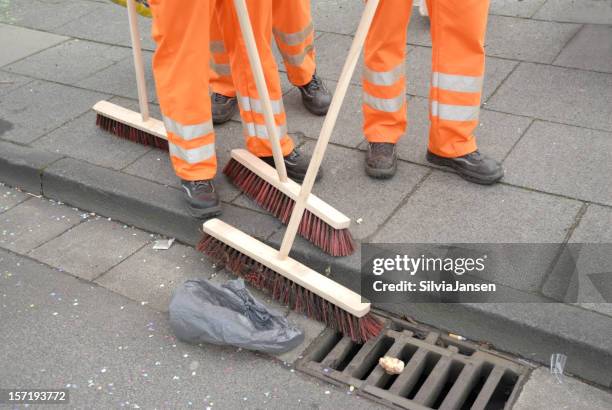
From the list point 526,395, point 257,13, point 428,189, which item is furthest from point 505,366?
point 257,13

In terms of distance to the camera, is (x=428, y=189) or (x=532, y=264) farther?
(x=428, y=189)

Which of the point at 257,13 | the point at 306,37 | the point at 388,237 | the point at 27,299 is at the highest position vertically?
the point at 257,13

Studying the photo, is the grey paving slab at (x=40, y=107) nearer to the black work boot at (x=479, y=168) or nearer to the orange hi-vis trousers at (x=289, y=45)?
the orange hi-vis trousers at (x=289, y=45)

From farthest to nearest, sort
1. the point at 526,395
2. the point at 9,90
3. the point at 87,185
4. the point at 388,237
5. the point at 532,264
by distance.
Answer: the point at 9,90 < the point at 87,185 < the point at 388,237 < the point at 532,264 < the point at 526,395

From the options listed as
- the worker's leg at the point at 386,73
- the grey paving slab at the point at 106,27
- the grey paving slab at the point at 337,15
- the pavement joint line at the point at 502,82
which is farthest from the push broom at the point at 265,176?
the grey paving slab at the point at 337,15

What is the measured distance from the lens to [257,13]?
11.2 feet

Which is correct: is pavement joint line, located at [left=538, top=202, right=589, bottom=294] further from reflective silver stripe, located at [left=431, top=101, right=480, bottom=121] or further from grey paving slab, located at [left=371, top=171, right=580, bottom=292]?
reflective silver stripe, located at [left=431, top=101, right=480, bottom=121]

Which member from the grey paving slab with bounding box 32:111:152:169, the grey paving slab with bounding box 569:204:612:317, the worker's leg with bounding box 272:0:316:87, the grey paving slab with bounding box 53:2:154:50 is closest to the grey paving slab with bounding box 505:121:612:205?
the grey paving slab with bounding box 569:204:612:317

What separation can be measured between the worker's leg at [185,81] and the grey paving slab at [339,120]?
74 centimetres

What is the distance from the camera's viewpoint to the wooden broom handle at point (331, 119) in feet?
9.17

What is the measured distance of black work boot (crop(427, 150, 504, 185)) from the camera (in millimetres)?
3541

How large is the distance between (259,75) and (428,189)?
94cm

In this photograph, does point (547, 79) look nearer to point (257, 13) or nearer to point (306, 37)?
point (306, 37)

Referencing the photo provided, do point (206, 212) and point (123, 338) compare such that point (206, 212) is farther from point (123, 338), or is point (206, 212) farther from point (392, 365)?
point (392, 365)
